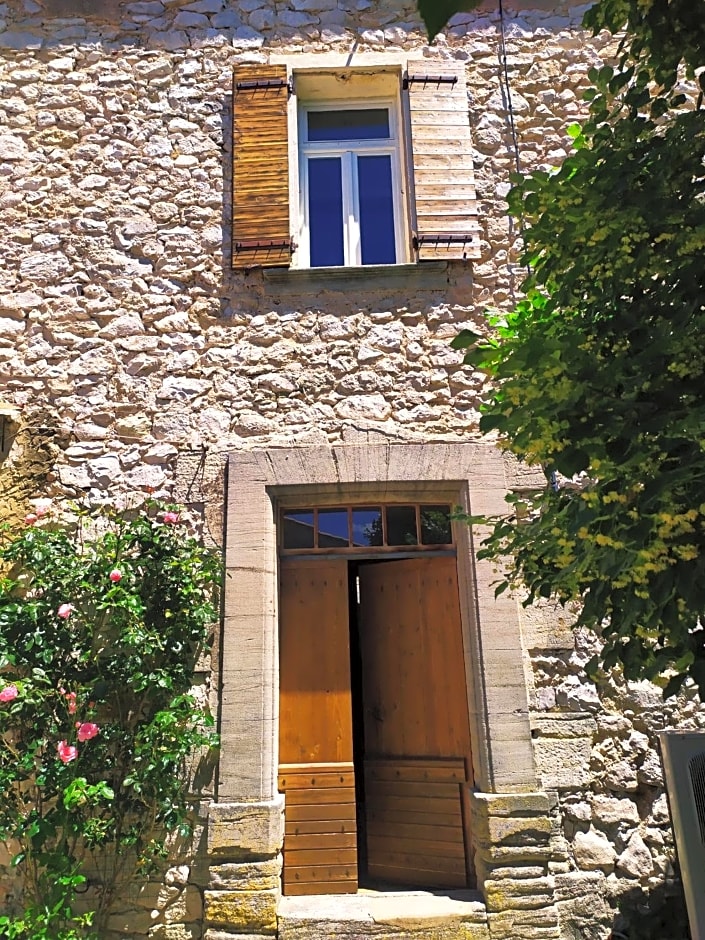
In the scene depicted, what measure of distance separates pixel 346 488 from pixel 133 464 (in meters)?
1.22

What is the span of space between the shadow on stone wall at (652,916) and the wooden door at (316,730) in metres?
1.28

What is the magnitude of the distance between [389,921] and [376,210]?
4.07m

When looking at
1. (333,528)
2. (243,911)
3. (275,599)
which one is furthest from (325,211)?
(243,911)

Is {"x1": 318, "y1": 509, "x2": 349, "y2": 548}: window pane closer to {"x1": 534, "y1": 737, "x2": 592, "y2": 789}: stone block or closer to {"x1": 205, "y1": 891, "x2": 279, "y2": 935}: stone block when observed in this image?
{"x1": 534, "y1": 737, "x2": 592, "y2": 789}: stone block

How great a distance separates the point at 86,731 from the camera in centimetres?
320

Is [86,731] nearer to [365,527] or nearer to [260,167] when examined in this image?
[365,527]

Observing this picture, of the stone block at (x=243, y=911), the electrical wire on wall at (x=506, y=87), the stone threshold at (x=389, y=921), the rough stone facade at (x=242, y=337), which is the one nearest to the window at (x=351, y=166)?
the rough stone facade at (x=242, y=337)

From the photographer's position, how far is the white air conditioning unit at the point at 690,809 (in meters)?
2.88

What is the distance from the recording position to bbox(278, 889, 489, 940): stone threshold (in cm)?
322

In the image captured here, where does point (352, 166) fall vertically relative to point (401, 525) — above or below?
above

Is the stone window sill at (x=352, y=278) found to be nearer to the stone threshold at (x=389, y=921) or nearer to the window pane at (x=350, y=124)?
the window pane at (x=350, y=124)

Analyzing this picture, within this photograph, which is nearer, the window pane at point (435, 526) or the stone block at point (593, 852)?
the stone block at point (593, 852)

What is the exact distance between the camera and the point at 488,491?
155 inches

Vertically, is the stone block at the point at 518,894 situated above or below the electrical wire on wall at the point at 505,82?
below
